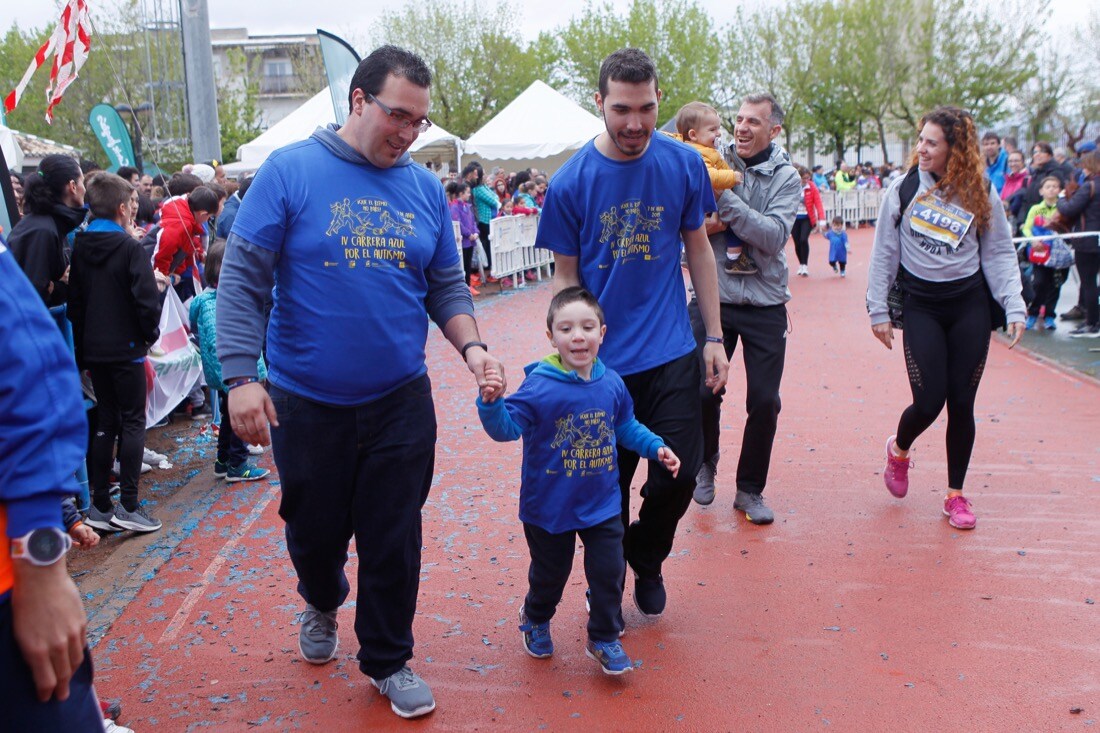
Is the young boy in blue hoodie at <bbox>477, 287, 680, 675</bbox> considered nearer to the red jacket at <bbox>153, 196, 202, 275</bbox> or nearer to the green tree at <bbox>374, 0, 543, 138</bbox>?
the red jacket at <bbox>153, 196, 202, 275</bbox>

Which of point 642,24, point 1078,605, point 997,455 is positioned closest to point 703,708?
point 1078,605

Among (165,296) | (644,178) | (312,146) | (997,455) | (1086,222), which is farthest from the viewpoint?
(1086,222)

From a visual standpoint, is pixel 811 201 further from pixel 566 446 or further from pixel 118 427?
pixel 566 446

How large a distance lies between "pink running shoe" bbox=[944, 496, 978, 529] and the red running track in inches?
2.2

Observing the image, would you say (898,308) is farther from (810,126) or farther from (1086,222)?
(810,126)

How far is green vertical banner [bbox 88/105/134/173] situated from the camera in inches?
527

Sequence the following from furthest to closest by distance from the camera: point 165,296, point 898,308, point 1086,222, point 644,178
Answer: point 1086,222, point 165,296, point 898,308, point 644,178

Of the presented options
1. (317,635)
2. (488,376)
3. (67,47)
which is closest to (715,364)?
(488,376)

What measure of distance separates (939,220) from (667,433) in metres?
2.21

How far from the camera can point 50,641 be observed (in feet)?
6.00

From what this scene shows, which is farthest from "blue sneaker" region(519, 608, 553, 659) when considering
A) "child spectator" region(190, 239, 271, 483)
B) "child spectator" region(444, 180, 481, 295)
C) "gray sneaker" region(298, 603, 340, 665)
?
"child spectator" region(444, 180, 481, 295)

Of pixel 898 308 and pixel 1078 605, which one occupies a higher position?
pixel 898 308

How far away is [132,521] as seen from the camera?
18.7 feet

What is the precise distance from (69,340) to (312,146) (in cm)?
308
